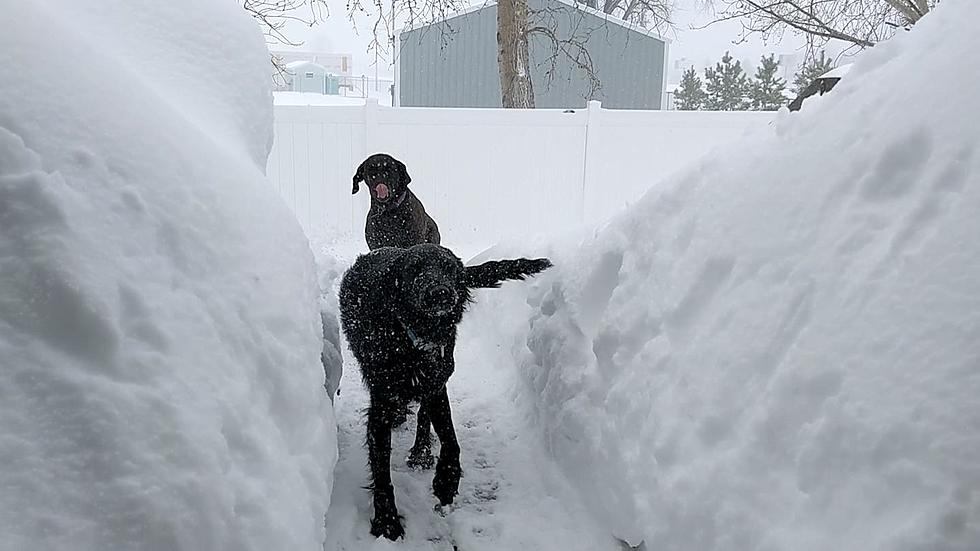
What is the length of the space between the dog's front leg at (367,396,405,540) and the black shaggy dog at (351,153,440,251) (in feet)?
6.80

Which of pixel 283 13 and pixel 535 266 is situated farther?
pixel 283 13

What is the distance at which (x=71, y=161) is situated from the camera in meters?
1.63

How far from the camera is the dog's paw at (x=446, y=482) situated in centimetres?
284

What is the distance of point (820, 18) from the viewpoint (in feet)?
33.1

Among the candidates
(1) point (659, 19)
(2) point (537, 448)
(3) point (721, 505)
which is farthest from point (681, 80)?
(3) point (721, 505)

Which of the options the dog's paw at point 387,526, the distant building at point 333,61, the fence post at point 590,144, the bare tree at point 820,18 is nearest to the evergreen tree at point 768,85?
the bare tree at point 820,18

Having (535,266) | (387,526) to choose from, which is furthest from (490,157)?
(387,526)

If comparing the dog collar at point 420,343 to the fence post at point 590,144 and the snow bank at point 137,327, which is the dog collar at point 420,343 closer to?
the snow bank at point 137,327

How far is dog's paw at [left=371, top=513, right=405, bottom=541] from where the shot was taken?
259cm

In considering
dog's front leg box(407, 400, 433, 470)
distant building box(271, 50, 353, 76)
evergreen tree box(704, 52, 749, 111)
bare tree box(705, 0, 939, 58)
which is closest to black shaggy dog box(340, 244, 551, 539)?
dog's front leg box(407, 400, 433, 470)

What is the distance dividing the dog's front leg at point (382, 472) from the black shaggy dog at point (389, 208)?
2.07m

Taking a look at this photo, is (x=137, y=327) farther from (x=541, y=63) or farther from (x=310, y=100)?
(x=541, y=63)

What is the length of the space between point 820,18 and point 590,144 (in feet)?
13.7

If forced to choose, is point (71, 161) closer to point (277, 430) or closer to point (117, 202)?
point (117, 202)
